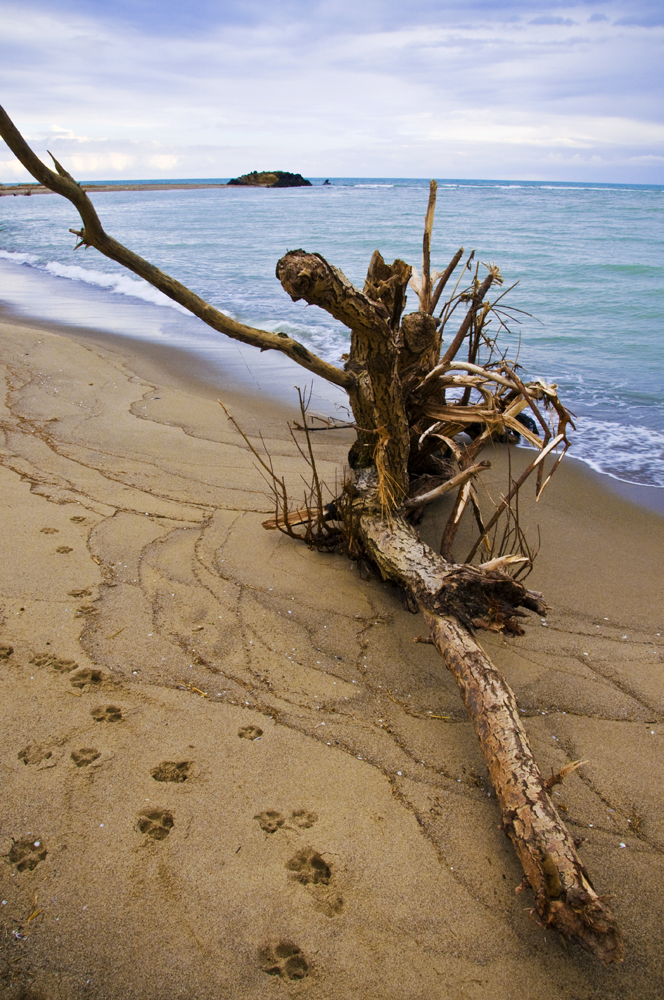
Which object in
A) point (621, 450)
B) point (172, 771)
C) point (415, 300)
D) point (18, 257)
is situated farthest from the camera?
point (18, 257)

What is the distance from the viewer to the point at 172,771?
1998mm

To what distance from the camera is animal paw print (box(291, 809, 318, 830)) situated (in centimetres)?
186

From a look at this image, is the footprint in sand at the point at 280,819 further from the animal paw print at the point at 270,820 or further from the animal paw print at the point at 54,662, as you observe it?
the animal paw print at the point at 54,662

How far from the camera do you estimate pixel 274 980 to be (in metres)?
1.50

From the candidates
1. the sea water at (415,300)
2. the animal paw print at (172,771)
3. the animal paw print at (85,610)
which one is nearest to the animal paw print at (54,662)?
the animal paw print at (85,610)

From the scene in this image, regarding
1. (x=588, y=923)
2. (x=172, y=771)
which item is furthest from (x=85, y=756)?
(x=588, y=923)

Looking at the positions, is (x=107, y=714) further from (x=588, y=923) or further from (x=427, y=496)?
(x=427, y=496)

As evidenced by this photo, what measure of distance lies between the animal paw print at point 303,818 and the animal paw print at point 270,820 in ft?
0.11

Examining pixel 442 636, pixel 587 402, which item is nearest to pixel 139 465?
pixel 442 636

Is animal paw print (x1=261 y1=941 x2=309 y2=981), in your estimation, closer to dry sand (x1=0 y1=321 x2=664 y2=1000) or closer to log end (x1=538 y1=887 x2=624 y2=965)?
dry sand (x1=0 y1=321 x2=664 y2=1000)

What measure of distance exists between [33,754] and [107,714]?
0.86 feet

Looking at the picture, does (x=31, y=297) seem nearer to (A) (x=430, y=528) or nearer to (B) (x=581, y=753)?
(A) (x=430, y=528)

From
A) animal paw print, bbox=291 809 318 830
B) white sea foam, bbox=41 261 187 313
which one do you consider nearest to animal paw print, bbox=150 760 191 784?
animal paw print, bbox=291 809 318 830

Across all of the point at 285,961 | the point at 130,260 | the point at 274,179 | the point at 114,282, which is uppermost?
the point at 274,179
